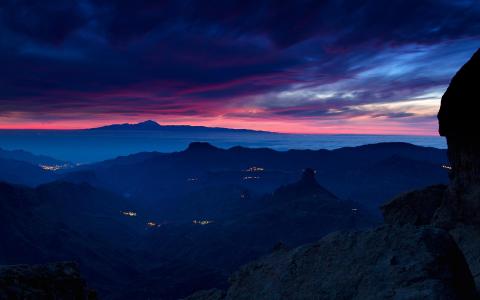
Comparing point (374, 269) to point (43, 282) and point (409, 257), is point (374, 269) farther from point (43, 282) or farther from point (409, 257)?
point (43, 282)

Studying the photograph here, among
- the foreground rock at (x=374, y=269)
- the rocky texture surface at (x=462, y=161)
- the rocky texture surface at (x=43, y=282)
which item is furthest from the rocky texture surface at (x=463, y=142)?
the rocky texture surface at (x=43, y=282)

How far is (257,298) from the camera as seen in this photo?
14516mm

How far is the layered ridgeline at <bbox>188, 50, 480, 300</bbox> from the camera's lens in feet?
32.4

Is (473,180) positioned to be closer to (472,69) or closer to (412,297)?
(472,69)

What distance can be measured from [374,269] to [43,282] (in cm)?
1120

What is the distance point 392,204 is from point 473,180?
6.81m

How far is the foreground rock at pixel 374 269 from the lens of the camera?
9.59 m

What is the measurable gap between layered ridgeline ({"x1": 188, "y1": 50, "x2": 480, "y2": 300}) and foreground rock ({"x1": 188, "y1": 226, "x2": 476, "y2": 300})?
3cm

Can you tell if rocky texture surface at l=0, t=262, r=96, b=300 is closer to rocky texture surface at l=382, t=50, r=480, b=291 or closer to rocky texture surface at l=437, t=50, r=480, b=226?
rocky texture surface at l=382, t=50, r=480, b=291

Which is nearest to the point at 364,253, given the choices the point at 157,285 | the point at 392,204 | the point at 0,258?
the point at 392,204

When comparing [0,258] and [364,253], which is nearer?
[364,253]

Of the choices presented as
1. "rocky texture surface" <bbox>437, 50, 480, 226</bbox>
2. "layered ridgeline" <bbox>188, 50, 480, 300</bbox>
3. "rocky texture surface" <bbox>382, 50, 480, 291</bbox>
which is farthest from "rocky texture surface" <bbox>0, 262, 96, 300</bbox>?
"rocky texture surface" <bbox>437, 50, 480, 226</bbox>

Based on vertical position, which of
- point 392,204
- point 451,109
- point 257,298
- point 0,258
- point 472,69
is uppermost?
point 472,69

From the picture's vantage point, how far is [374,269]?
11.1 metres
